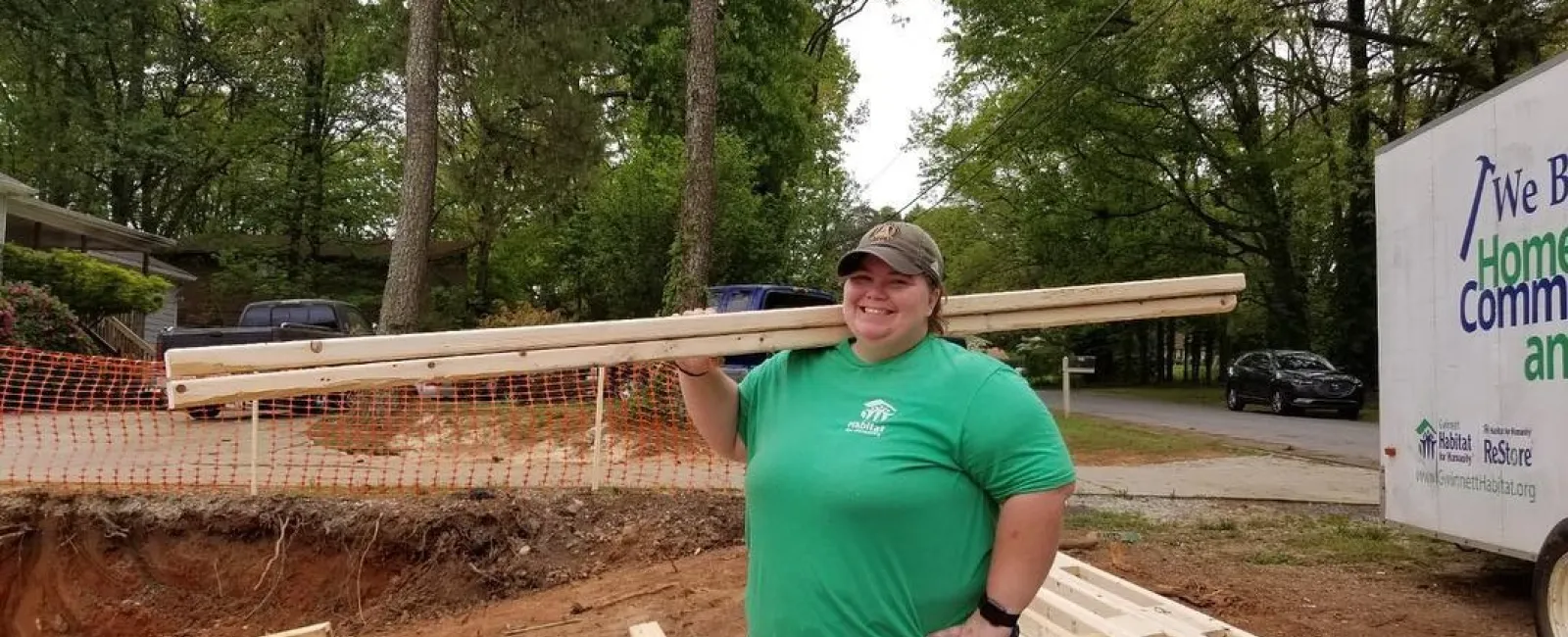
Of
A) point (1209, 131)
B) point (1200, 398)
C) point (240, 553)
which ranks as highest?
point (1209, 131)

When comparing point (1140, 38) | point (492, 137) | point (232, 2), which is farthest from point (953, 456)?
point (232, 2)

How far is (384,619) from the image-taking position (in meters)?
6.42

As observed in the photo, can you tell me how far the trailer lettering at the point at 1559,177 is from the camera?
14.1ft

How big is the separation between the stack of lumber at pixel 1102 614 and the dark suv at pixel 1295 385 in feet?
53.7

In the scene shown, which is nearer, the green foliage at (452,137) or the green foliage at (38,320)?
the green foliage at (38,320)

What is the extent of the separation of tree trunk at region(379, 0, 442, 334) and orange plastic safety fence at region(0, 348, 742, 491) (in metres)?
2.29

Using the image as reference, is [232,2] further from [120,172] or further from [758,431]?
[758,431]

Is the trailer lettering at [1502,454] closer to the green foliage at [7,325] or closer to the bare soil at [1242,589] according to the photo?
the bare soil at [1242,589]

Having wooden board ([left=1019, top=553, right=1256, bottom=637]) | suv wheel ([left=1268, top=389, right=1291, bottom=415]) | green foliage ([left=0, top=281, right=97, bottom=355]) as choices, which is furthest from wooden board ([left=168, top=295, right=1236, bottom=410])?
suv wheel ([left=1268, top=389, right=1291, bottom=415])

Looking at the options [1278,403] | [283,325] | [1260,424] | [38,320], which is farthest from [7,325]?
[1278,403]

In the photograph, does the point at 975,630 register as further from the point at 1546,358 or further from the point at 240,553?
the point at 240,553

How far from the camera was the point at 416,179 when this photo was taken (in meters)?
13.3

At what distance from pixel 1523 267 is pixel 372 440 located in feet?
29.2

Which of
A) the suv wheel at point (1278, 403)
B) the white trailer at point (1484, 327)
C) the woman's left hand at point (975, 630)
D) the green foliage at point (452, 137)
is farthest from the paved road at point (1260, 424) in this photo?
the woman's left hand at point (975, 630)
